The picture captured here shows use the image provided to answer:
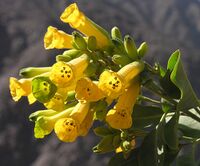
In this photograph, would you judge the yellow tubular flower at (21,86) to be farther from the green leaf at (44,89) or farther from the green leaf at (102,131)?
the green leaf at (102,131)

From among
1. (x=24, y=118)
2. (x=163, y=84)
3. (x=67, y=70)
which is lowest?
(x=24, y=118)

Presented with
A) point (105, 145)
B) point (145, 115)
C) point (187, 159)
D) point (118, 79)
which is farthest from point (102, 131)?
point (187, 159)

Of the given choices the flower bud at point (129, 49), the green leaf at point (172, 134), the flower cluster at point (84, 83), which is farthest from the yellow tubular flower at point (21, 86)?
the green leaf at point (172, 134)

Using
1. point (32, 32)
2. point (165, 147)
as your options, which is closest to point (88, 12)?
point (32, 32)

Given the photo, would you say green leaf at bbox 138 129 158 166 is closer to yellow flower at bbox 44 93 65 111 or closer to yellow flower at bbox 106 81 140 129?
yellow flower at bbox 106 81 140 129

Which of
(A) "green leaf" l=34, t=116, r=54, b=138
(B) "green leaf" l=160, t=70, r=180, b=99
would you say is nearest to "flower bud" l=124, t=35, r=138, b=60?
(B) "green leaf" l=160, t=70, r=180, b=99

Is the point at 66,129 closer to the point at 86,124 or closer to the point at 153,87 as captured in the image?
the point at 86,124

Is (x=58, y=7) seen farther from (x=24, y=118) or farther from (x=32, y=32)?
(x=24, y=118)
